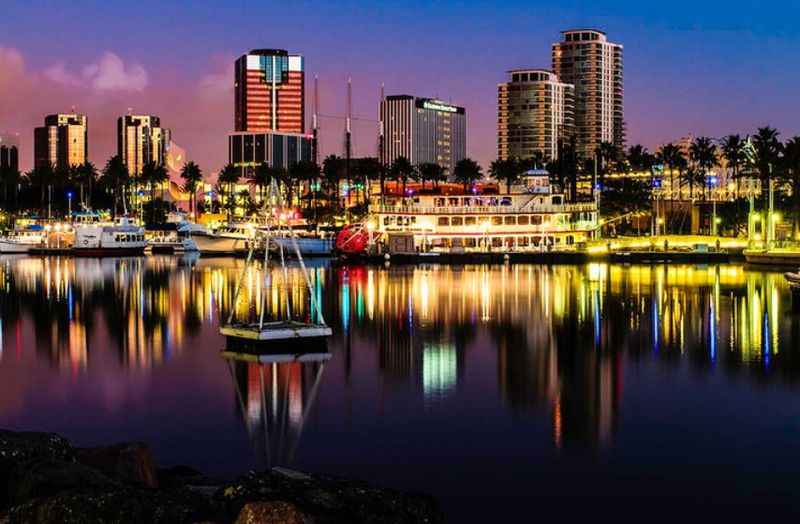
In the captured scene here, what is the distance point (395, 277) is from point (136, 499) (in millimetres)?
78183

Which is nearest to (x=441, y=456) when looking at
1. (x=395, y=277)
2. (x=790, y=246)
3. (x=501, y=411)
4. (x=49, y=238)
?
(x=501, y=411)

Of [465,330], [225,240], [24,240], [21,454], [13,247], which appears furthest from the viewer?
[24,240]

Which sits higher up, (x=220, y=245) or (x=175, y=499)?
(x=220, y=245)

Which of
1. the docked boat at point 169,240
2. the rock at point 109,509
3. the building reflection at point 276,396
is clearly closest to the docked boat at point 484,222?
the docked boat at point 169,240

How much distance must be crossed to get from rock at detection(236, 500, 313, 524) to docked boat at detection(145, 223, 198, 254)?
142788 millimetres

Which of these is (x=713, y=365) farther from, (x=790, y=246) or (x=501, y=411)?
(x=790, y=246)

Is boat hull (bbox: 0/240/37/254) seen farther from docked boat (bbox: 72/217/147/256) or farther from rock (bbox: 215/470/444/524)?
rock (bbox: 215/470/444/524)

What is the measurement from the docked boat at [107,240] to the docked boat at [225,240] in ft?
26.9

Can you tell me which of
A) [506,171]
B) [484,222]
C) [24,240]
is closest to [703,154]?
[506,171]

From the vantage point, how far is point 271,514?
41.2ft

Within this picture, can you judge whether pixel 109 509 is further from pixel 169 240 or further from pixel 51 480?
pixel 169 240

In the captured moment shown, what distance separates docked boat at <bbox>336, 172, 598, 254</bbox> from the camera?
123375 millimetres

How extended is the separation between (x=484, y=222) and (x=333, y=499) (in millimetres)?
112286

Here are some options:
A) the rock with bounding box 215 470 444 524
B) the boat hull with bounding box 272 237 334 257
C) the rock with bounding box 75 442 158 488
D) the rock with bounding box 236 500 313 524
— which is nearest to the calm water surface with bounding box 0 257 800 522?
the rock with bounding box 75 442 158 488
